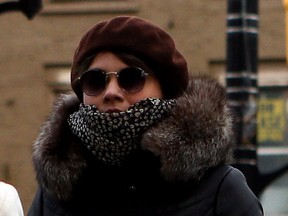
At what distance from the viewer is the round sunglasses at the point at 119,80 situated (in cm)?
263

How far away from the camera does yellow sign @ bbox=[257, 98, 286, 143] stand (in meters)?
12.1

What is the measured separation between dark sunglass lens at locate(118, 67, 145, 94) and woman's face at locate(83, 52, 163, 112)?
0.01m

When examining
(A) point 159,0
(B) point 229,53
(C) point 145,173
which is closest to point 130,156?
(C) point 145,173

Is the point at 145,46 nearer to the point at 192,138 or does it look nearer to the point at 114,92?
the point at 114,92

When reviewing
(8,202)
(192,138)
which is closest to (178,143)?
(192,138)

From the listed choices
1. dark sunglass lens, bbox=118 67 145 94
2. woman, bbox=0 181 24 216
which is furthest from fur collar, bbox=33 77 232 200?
woman, bbox=0 181 24 216

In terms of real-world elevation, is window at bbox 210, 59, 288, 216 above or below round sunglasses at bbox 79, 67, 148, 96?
below

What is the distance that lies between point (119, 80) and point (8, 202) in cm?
64

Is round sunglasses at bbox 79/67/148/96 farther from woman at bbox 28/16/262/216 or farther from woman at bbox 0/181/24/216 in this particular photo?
woman at bbox 0/181/24/216

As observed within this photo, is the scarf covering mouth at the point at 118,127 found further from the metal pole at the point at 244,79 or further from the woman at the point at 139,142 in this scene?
the metal pole at the point at 244,79

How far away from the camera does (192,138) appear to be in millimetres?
2631

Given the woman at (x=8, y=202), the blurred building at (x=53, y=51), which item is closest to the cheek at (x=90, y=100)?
the woman at (x=8, y=202)

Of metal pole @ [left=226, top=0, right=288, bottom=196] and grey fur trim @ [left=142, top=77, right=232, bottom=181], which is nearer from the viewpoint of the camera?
grey fur trim @ [left=142, top=77, right=232, bottom=181]

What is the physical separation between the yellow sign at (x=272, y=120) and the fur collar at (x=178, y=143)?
30.6 ft
